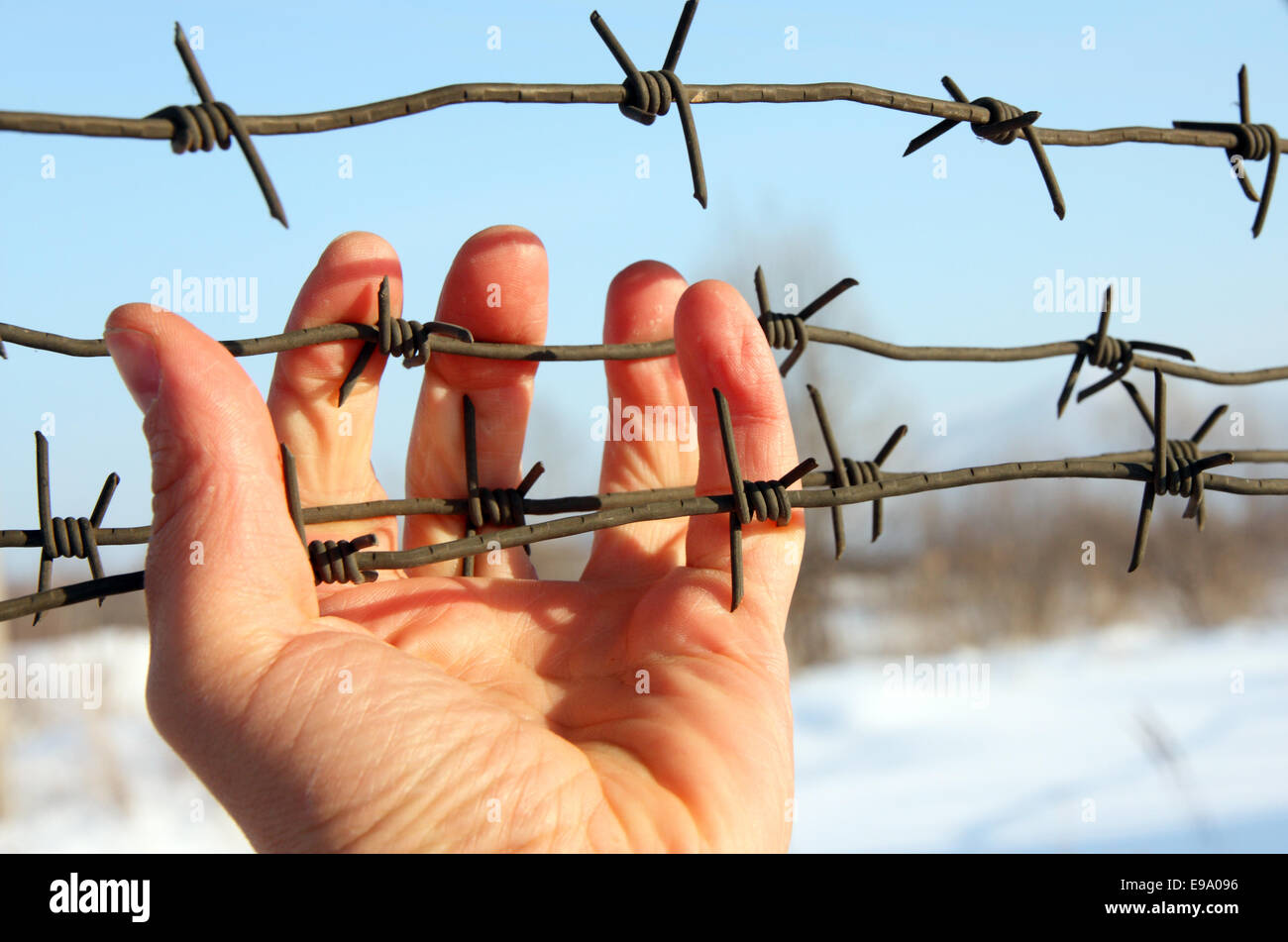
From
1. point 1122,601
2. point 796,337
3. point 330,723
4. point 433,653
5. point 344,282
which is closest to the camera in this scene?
point 330,723

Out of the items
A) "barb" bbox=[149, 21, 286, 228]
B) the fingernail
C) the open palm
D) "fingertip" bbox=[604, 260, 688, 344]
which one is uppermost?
"barb" bbox=[149, 21, 286, 228]

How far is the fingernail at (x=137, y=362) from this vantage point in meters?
0.84

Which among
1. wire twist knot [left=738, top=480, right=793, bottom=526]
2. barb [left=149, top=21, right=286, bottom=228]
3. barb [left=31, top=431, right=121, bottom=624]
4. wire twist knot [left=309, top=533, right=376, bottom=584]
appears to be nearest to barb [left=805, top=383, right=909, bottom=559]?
wire twist knot [left=738, top=480, right=793, bottom=526]

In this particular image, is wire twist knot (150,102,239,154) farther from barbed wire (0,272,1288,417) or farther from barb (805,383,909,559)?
barb (805,383,909,559)

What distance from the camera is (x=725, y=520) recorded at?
3.91 ft

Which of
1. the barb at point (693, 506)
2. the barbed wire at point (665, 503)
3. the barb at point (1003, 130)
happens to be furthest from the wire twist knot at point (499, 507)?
the barb at point (1003, 130)

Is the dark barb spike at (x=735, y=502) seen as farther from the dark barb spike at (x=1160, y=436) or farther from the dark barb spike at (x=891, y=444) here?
the dark barb spike at (x=1160, y=436)

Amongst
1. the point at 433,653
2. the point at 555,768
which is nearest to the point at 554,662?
the point at 433,653

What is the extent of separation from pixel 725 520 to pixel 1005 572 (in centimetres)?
853

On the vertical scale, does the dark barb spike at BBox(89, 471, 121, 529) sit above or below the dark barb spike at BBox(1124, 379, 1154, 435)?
below

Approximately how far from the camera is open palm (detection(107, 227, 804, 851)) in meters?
0.83

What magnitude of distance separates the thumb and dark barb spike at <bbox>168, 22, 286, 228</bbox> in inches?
5.3

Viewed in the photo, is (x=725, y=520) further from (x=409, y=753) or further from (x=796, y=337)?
(x=409, y=753)

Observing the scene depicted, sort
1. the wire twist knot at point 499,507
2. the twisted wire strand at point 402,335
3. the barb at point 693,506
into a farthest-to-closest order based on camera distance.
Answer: the wire twist knot at point 499,507
the twisted wire strand at point 402,335
the barb at point 693,506
